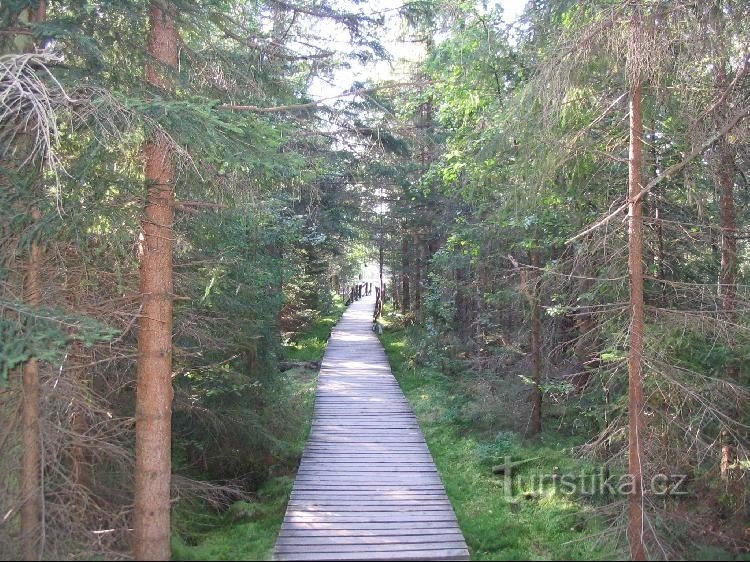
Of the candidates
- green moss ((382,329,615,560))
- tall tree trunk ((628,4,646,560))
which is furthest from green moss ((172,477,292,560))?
tall tree trunk ((628,4,646,560))

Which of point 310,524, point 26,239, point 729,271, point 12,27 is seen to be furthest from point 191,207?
point 729,271

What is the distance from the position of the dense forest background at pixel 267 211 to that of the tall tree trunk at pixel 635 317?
22mm

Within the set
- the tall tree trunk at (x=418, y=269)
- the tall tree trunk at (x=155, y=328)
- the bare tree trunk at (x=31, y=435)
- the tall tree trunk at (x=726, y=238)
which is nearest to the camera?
the bare tree trunk at (x=31, y=435)

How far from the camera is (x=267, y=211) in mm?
6789

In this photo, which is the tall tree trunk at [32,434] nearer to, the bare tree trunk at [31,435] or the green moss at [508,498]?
the bare tree trunk at [31,435]

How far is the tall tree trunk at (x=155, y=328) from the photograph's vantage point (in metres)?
5.37

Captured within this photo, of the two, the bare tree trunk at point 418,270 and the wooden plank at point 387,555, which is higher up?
the bare tree trunk at point 418,270

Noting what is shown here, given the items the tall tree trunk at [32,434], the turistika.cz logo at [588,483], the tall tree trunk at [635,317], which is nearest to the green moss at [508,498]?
the turistika.cz logo at [588,483]

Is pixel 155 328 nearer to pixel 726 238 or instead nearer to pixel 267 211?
pixel 267 211

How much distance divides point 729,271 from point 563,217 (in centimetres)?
228

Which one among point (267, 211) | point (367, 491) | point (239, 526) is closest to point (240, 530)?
point (239, 526)

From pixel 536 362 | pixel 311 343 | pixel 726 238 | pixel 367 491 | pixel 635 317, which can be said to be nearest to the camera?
pixel 635 317

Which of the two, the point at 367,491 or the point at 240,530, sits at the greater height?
the point at 367,491

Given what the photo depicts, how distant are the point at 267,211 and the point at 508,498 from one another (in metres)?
5.01
